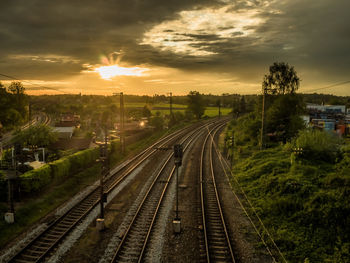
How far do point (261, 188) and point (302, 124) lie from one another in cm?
2200

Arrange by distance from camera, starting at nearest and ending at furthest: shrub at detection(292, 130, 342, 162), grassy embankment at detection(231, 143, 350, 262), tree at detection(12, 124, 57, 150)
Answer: grassy embankment at detection(231, 143, 350, 262) → shrub at detection(292, 130, 342, 162) → tree at detection(12, 124, 57, 150)

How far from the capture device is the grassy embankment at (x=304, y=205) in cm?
1443

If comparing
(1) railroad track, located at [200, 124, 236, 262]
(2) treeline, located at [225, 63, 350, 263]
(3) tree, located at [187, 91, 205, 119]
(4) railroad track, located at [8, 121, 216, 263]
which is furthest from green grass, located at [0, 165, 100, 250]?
(3) tree, located at [187, 91, 205, 119]

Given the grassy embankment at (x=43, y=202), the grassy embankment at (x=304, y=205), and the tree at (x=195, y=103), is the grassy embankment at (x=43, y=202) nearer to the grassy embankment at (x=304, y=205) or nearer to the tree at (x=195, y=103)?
the grassy embankment at (x=304, y=205)

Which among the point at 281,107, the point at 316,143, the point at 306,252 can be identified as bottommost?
the point at 306,252

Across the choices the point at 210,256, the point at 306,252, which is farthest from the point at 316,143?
the point at 210,256

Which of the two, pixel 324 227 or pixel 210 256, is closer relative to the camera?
pixel 210 256

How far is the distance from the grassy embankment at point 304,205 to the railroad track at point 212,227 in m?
2.86

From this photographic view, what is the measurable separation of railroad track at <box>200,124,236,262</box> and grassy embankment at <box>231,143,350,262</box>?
9.39 feet

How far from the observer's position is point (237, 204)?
2062cm

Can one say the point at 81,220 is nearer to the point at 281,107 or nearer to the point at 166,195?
the point at 166,195

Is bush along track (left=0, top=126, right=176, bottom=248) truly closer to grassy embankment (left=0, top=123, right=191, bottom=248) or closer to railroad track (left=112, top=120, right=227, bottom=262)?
grassy embankment (left=0, top=123, right=191, bottom=248)

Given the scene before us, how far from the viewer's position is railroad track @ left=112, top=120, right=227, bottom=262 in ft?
45.1

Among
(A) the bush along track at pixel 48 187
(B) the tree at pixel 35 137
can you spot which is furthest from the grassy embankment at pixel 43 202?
Result: (B) the tree at pixel 35 137
